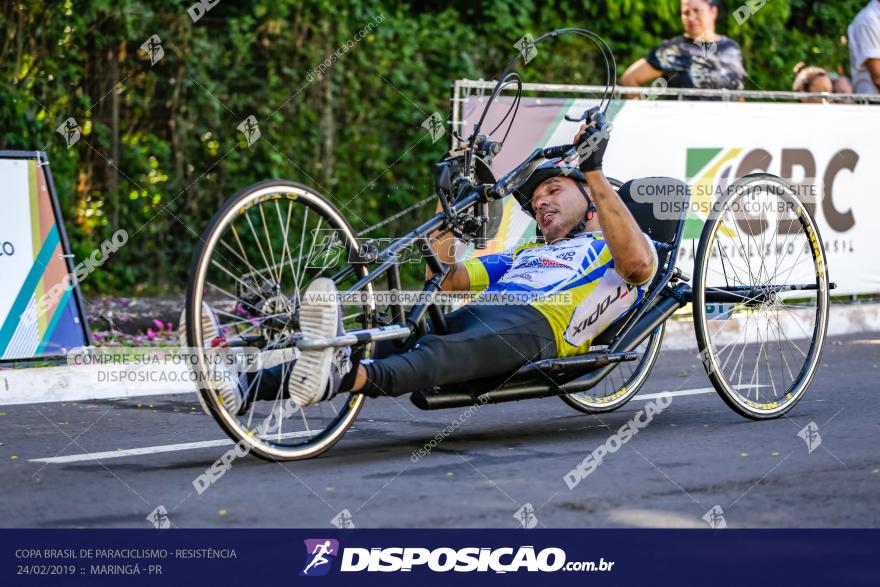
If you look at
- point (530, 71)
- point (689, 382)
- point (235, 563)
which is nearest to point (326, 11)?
point (530, 71)

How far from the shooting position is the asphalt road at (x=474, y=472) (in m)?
4.79

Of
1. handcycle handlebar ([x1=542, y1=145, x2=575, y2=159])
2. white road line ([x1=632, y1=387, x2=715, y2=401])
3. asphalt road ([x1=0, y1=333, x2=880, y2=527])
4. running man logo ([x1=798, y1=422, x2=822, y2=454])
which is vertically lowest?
white road line ([x1=632, y1=387, x2=715, y2=401])

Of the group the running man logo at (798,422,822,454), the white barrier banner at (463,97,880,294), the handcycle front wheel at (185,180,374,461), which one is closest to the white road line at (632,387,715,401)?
the running man logo at (798,422,822,454)

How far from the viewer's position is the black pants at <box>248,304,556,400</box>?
5.45 m

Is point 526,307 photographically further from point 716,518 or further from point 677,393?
point 677,393

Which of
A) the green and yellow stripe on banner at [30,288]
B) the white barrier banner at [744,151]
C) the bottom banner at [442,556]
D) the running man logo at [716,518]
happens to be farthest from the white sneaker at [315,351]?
the white barrier banner at [744,151]

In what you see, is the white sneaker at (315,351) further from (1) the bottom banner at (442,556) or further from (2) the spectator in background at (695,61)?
(2) the spectator in background at (695,61)

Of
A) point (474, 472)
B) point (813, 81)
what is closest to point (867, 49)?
point (813, 81)

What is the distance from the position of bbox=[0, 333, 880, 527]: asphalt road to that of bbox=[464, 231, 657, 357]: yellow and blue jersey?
49 cm

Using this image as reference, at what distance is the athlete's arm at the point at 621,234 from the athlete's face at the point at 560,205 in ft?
1.09

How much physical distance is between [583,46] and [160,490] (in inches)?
375

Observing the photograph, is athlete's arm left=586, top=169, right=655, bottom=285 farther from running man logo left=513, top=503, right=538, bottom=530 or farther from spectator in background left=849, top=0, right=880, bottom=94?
spectator in background left=849, top=0, right=880, bottom=94

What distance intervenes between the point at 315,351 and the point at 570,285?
1.32 meters

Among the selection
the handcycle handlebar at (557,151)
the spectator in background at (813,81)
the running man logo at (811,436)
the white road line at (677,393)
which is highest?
the handcycle handlebar at (557,151)
